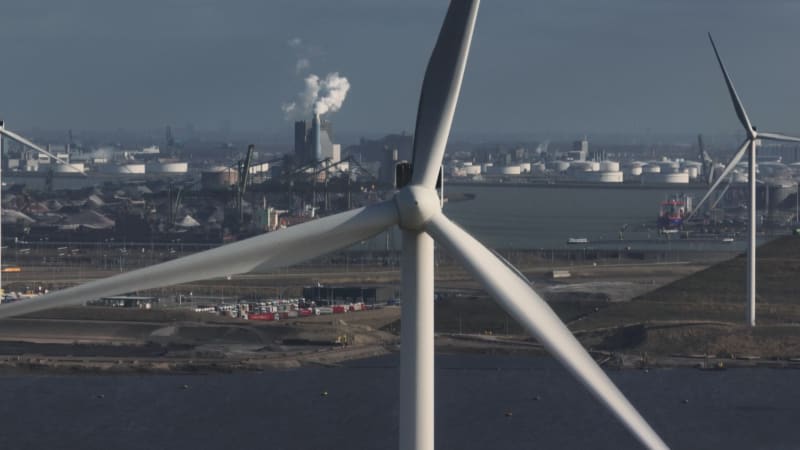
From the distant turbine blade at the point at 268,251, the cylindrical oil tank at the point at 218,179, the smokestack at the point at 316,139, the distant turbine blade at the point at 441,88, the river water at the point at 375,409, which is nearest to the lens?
the distant turbine blade at the point at 268,251

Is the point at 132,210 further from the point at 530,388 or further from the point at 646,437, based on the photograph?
the point at 646,437

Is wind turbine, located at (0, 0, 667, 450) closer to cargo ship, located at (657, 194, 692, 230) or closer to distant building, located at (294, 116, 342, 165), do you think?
cargo ship, located at (657, 194, 692, 230)

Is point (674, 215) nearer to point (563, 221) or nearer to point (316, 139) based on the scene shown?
point (563, 221)

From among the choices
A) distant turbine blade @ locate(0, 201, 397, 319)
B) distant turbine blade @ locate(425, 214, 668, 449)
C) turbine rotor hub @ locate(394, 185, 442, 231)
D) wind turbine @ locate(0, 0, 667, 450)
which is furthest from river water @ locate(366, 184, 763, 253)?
turbine rotor hub @ locate(394, 185, 442, 231)

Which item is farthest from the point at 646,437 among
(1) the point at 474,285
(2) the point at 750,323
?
(1) the point at 474,285

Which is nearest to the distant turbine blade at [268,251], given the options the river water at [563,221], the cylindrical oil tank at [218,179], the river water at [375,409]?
the river water at [375,409]

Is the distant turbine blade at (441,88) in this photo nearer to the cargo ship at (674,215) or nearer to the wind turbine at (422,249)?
the wind turbine at (422,249)
